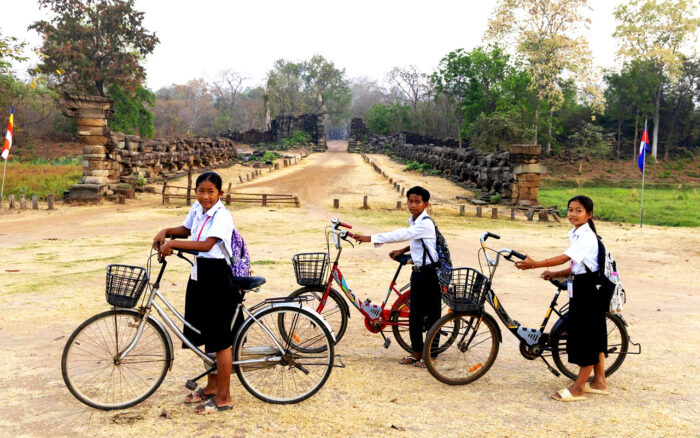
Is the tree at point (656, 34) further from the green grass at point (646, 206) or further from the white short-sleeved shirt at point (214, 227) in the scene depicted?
the white short-sleeved shirt at point (214, 227)

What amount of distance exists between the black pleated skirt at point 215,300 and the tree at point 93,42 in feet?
129

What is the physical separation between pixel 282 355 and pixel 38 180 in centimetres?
2024

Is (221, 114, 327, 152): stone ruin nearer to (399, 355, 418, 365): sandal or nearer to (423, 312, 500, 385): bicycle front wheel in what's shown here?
(399, 355, 418, 365): sandal

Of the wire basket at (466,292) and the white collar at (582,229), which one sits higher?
the white collar at (582,229)

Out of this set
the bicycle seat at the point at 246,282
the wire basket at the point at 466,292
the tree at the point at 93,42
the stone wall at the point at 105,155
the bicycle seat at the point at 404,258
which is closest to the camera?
the bicycle seat at the point at 246,282

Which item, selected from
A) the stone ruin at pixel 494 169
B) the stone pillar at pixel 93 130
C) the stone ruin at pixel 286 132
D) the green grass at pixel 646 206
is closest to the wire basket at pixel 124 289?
the stone pillar at pixel 93 130

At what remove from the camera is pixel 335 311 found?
18.1 ft

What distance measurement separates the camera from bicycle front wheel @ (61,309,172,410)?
3684mm

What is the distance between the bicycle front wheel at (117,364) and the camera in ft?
12.1

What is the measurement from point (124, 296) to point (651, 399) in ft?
13.6

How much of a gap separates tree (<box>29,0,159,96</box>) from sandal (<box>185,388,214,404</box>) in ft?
129

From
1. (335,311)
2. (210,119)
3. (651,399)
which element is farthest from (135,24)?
(651,399)

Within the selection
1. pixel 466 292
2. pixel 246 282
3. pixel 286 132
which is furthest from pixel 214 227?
pixel 286 132

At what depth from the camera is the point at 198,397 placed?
3.89m
